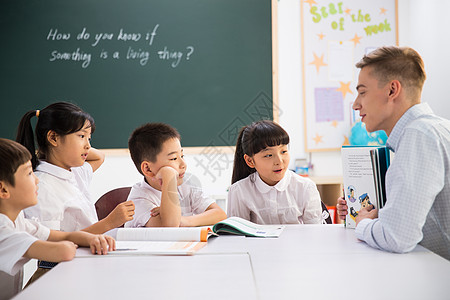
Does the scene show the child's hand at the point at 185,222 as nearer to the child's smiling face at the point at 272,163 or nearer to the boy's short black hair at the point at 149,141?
the boy's short black hair at the point at 149,141

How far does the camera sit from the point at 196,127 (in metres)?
3.61

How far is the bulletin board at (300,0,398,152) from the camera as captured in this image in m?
3.67

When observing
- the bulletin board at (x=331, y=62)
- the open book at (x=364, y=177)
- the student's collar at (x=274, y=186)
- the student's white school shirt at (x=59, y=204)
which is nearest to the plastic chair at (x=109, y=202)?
the student's white school shirt at (x=59, y=204)

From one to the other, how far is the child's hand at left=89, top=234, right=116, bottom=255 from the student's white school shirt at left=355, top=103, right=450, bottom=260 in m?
0.76

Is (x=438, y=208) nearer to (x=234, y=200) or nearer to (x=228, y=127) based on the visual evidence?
(x=234, y=200)

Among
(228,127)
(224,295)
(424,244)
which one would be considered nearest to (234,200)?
(424,244)

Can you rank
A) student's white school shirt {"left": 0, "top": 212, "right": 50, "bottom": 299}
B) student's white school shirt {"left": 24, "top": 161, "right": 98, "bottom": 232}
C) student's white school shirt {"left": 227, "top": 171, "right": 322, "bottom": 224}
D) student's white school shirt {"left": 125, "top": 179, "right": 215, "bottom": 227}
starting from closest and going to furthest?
student's white school shirt {"left": 0, "top": 212, "right": 50, "bottom": 299} < student's white school shirt {"left": 24, "top": 161, "right": 98, "bottom": 232} < student's white school shirt {"left": 125, "top": 179, "right": 215, "bottom": 227} < student's white school shirt {"left": 227, "top": 171, "right": 322, "bottom": 224}

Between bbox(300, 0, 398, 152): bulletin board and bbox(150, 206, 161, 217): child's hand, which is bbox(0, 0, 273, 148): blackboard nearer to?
bbox(300, 0, 398, 152): bulletin board

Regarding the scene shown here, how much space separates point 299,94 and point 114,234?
2561 millimetres

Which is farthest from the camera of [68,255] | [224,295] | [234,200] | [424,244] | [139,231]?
[234,200]

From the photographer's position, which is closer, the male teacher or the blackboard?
the male teacher

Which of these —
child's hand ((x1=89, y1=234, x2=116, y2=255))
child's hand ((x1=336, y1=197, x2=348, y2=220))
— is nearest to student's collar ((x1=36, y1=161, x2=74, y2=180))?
child's hand ((x1=89, y1=234, x2=116, y2=255))

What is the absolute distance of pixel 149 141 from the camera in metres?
2.01

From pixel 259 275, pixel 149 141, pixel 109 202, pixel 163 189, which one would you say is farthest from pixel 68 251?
pixel 109 202
